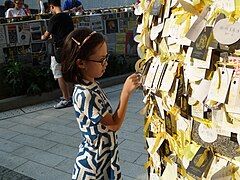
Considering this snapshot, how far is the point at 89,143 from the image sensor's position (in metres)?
2.12

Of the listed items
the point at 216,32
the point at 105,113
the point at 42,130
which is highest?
the point at 216,32

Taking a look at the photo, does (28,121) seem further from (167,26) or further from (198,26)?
(198,26)

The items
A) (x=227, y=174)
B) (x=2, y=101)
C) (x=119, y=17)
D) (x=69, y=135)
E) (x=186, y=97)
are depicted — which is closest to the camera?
(x=227, y=174)

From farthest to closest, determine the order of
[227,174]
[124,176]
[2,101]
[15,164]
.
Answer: [2,101] → [15,164] → [124,176] → [227,174]

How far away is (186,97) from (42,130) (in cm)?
341

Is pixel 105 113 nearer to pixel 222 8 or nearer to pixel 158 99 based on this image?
pixel 158 99

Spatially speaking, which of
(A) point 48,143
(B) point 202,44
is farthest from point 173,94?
(A) point 48,143

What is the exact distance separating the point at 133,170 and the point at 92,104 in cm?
155

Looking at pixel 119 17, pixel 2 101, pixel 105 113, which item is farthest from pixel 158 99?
pixel 119 17

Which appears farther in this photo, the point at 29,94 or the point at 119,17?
the point at 119,17

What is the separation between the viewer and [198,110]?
4.62 ft

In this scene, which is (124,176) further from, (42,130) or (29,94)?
(29,94)

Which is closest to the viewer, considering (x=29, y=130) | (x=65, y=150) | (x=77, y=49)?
(x=77, y=49)

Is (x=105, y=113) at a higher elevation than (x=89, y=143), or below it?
higher
